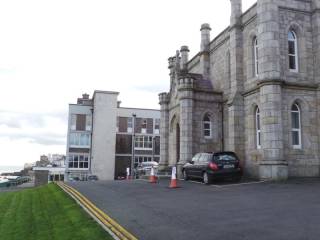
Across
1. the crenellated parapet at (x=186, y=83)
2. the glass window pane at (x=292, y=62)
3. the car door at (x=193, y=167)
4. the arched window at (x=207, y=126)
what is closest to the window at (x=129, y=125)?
the arched window at (x=207, y=126)

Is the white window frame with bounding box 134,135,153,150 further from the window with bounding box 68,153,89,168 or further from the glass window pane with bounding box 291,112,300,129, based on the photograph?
the glass window pane with bounding box 291,112,300,129

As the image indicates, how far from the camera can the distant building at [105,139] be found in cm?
5478

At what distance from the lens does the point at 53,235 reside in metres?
7.83

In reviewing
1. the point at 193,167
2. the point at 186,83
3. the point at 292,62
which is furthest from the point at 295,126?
the point at 186,83

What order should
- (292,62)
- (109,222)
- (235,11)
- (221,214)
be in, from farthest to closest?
1. (235,11)
2. (292,62)
3. (221,214)
4. (109,222)

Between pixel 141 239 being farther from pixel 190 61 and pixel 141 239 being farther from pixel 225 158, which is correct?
pixel 190 61

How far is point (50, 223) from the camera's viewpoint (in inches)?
360

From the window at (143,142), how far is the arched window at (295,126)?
41470 millimetres

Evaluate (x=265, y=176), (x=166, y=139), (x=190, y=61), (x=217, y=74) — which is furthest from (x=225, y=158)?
(x=190, y=61)

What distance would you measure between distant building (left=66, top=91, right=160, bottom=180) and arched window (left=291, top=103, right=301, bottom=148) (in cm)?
3900

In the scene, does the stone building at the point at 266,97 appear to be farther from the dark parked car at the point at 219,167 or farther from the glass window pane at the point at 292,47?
the dark parked car at the point at 219,167

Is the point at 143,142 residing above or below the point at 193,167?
above

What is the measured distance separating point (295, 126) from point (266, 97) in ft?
8.33

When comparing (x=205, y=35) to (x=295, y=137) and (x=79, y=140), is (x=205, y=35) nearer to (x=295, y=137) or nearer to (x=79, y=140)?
(x=295, y=137)
